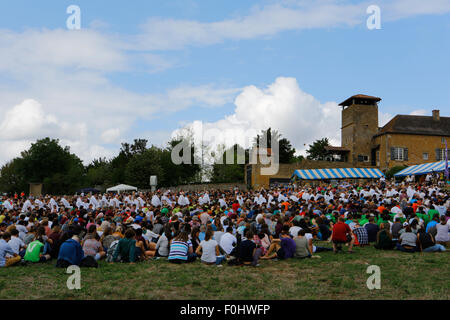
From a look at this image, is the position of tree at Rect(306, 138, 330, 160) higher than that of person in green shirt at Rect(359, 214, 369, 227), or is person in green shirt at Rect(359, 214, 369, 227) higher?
tree at Rect(306, 138, 330, 160)

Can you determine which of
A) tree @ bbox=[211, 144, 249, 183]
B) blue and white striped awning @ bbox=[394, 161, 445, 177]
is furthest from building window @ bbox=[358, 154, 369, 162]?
tree @ bbox=[211, 144, 249, 183]

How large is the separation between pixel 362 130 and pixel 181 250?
4680cm

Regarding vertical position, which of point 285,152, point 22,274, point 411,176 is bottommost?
point 22,274

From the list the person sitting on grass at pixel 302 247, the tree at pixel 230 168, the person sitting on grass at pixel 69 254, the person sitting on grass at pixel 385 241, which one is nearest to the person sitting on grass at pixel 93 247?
the person sitting on grass at pixel 69 254

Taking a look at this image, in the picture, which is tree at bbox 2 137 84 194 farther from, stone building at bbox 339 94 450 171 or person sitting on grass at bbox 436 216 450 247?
person sitting on grass at bbox 436 216 450 247

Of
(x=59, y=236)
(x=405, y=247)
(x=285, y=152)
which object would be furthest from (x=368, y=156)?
(x=59, y=236)

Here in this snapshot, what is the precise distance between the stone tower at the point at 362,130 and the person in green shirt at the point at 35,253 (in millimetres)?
46128

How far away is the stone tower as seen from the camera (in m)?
51.6

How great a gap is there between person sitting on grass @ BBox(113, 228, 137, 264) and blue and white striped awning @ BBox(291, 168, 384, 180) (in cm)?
2522

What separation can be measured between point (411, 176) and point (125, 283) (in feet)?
113

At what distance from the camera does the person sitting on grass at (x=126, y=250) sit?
1000 cm

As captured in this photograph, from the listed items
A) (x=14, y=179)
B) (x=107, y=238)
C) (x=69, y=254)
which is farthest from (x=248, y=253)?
(x=14, y=179)
